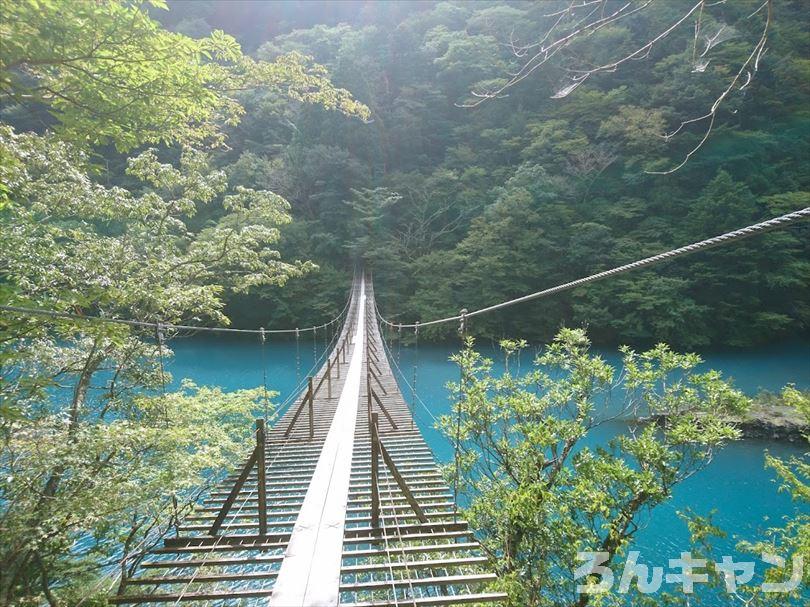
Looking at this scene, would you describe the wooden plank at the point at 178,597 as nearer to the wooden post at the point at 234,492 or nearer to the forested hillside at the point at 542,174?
the wooden post at the point at 234,492

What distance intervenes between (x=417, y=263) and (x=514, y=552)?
9.32m

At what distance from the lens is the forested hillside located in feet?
31.3

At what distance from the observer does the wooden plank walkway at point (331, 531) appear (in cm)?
134

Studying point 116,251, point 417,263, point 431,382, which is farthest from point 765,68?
point 116,251

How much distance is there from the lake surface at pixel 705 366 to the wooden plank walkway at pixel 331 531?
3.33ft

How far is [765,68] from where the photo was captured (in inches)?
398

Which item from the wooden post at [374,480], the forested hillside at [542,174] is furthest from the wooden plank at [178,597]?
the forested hillside at [542,174]

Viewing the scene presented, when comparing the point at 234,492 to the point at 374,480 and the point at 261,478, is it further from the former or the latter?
the point at 374,480

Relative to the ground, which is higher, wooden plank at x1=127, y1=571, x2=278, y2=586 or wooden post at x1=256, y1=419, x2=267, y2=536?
wooden post at x1=256, y1=419, x2=267, y2=536

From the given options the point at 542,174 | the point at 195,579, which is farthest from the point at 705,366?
the point at 195,579

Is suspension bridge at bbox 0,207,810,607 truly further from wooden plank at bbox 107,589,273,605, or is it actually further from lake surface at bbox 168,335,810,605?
lake surface at bbox 168,335,810,605

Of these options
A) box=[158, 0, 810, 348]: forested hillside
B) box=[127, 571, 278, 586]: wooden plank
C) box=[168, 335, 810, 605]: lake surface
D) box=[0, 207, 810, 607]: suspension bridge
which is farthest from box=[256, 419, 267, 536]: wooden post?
box=[158, 0, 810, 348]: forested hillside

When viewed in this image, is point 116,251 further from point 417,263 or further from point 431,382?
point 417,263

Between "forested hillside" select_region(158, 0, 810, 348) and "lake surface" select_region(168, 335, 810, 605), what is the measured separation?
906 millimetres
